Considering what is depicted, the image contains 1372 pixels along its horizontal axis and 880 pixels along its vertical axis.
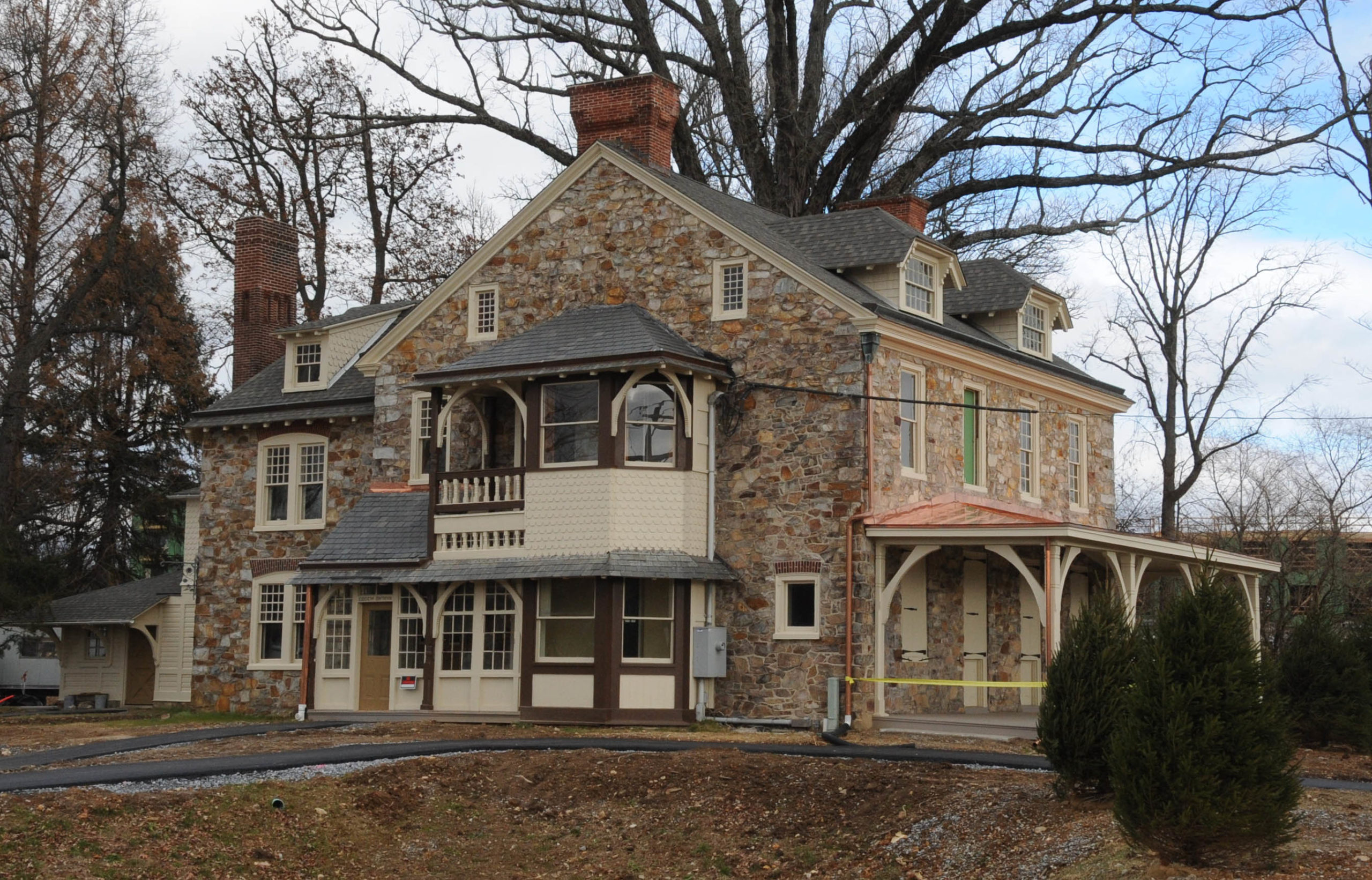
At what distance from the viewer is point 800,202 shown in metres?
39.0

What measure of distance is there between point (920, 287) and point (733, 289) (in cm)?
360

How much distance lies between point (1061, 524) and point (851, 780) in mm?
6719

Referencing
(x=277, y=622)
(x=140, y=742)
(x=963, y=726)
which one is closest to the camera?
(x=140, y=742)

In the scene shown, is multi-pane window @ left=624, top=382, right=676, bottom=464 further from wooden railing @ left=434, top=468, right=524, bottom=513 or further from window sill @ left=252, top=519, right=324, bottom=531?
window sill @ left=252, top=519, right=324, bottom=531

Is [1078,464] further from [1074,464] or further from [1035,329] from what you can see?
[1035,329]

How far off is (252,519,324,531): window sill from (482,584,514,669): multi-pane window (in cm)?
587

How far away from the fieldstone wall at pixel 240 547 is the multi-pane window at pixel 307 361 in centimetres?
136

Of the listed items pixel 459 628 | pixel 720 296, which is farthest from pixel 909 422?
pixel 459 628

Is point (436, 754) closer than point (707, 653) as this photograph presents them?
Yes

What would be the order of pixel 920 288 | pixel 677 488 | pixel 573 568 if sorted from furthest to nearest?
1. pixel 920 288
2. pixel 677 488
3. pixel 573 568

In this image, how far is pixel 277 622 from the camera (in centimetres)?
2920

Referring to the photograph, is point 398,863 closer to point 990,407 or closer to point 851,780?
point 851,780

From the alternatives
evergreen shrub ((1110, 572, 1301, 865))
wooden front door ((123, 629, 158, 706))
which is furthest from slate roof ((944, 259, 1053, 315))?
wooden front door ((123, 629, 158, 706))

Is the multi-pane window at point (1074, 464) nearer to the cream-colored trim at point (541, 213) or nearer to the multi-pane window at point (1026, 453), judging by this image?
the multi-pane window at point (1026, 453)
